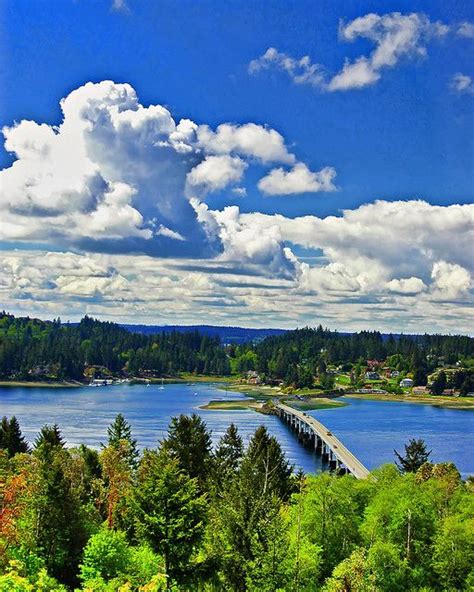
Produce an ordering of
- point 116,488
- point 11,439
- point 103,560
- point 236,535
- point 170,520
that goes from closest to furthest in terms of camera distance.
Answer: point 236,535 → point 103,560 → point 170,520 → point 116,488 → point 11,439

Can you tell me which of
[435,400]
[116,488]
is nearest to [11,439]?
[116,488]

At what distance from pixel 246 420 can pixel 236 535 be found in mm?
104899

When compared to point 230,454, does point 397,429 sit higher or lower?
lower

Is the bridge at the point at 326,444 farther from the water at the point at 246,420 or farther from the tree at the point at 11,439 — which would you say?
the tree at the point at 11,439

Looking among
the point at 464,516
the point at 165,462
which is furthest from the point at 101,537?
the point at 464,516

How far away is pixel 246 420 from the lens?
5143 inches

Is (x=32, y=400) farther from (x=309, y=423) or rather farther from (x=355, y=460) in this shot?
(x=355, y=460)

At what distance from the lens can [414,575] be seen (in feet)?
105

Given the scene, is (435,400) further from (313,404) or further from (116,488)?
(116,488)

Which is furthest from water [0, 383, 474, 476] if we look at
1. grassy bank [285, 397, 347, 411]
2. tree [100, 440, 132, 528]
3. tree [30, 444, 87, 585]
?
tree [30, 444, 87, 585]

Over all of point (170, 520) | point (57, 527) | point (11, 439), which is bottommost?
point (11, 439)

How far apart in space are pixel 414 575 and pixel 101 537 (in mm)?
14835

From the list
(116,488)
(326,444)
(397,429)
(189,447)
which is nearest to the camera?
(116,488)

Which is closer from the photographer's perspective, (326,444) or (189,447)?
(189,447)
